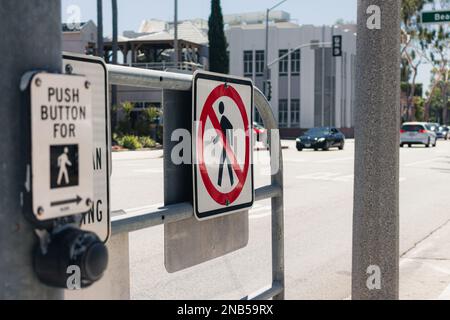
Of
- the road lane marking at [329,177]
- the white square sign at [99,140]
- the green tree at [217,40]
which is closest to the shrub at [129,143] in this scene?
the road lane marking at [329,177]

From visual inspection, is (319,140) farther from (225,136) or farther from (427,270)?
(225,136)

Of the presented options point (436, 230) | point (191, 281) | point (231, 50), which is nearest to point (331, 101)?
point (231, 50)

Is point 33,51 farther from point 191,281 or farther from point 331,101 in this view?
point 331,101

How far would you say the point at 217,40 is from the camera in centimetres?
5256

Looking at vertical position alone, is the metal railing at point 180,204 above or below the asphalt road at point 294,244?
above

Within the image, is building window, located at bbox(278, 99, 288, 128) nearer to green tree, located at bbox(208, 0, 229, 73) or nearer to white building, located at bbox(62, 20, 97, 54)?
green tree, located at bbox(208, 0, 229, 73)

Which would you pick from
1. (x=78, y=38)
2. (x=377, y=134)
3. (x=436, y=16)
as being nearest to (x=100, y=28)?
(x=78, y=38)

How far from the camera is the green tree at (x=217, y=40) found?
2053 inches

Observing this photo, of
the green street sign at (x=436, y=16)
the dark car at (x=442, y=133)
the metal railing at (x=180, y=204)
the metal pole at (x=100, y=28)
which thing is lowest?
the dark car at (x=442, y=133)

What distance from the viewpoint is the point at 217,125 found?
329 cm

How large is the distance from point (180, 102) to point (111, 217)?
0.72 meters

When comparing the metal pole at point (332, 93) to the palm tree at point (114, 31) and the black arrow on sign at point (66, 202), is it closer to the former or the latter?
the palm tree at point (114, 31)

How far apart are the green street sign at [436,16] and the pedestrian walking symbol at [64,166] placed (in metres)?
10.0

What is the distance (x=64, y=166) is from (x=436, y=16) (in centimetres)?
1013
